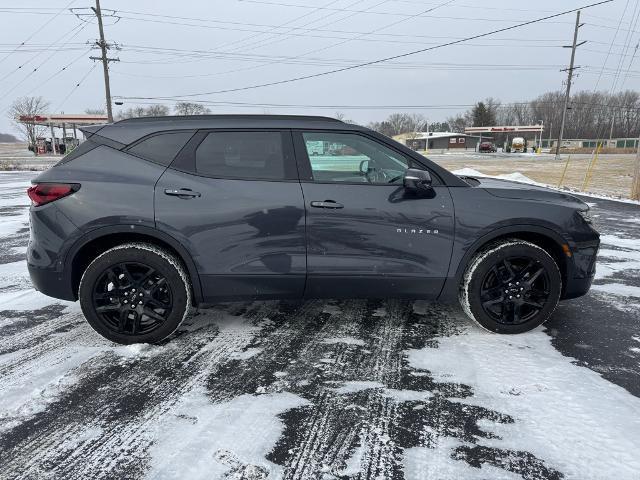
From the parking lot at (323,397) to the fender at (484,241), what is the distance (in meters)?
0.41

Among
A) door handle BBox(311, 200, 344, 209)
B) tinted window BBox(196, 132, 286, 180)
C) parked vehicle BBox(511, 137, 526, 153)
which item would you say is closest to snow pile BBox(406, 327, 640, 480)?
door handle BBox(311, 200, 344, 209)

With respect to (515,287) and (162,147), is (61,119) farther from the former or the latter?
(515,287)

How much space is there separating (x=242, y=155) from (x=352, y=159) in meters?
0.89

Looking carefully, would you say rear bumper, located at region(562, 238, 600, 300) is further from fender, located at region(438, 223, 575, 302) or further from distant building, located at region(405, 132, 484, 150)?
distant building, located at region(405, 132, 484, 150)

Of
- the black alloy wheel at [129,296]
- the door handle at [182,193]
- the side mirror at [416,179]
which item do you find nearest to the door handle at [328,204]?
the side mirror at [416,179]

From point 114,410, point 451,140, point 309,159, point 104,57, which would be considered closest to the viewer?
point 114,410

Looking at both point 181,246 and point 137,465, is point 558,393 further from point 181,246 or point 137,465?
point 181,246

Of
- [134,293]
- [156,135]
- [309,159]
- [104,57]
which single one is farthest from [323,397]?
[104,57]

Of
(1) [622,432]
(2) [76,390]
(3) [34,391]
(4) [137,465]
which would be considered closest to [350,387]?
(4) [137,465]

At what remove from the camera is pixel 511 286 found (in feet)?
11.4

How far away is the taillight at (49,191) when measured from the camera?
3.14 meters

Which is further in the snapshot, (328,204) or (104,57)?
(104,57)

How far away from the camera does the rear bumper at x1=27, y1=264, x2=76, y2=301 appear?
127 inches

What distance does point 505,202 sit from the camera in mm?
3393
